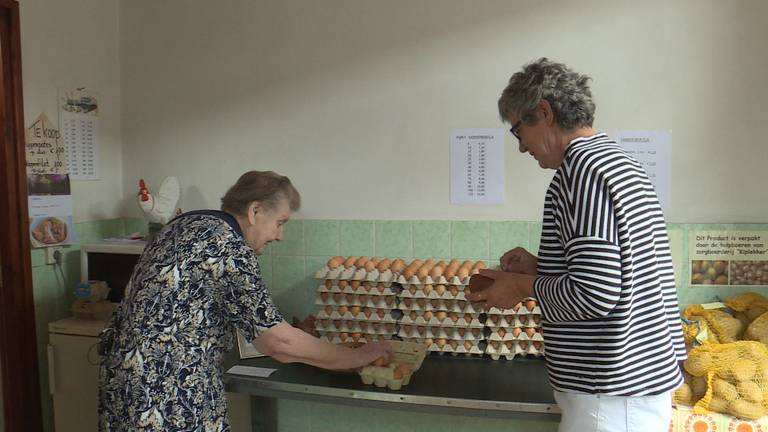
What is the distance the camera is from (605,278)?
143 cm

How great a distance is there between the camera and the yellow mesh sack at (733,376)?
6.66ft

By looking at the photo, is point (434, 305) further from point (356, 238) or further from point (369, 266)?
point (356, 238)

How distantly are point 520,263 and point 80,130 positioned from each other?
2.22 metres

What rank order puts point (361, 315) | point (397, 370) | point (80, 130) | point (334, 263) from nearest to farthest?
1. point (397, 370)
2. point (361, 315)
3. point (334, 263)
4. point (80, 130)

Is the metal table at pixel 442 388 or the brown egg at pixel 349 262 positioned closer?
the metal table at pixel 442 388

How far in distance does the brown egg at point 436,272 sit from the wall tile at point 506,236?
1.14ft

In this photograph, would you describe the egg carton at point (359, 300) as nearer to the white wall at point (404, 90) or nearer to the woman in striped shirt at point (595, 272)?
the white wall at point (404, 90)

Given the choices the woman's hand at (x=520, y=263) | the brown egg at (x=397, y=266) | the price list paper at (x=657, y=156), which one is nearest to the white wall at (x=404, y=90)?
the price list paper at (x=657, y=156)

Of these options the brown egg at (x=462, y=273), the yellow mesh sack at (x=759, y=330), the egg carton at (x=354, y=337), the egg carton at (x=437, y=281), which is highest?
the brown egg at (x=462, y=273)

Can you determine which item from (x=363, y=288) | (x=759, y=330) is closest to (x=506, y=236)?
(x=363, y=288)

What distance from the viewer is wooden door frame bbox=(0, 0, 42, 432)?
263 cm

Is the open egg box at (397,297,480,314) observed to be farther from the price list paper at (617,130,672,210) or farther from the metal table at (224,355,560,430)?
the price list paper at (617,130,672,210)

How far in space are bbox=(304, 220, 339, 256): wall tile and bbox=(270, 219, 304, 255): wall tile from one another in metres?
A: 0.03

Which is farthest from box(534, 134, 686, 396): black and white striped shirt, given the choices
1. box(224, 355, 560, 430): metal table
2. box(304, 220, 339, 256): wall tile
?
box(304, 220, 339, 256): wall tile
